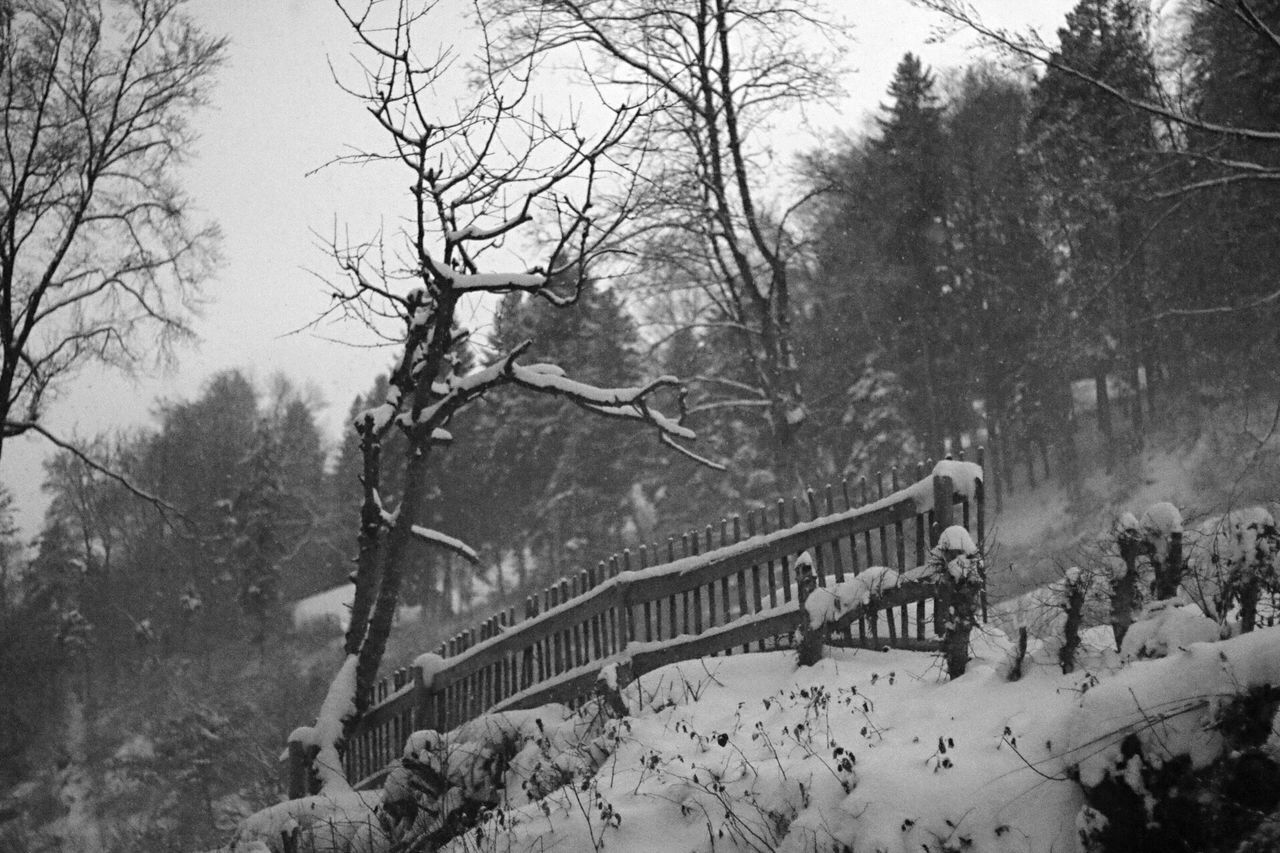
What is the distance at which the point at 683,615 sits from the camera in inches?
274

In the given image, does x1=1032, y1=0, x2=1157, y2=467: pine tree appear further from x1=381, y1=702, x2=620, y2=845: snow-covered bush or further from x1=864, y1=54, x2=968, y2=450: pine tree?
x1=381, y1=702, x2=620, y2=845: snow-covered bush

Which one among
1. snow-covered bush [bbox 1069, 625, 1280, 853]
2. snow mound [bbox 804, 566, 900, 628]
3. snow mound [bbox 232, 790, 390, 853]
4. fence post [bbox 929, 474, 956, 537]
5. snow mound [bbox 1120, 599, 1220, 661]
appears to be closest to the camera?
snow-covered bush [bbox 1069, 625, 1280, 853]

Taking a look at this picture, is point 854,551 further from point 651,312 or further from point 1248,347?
point 1248,347

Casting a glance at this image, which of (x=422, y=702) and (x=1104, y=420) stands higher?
(x=1104, y=420)

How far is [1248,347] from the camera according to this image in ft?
73.9

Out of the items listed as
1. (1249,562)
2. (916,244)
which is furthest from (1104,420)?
(1249,562)

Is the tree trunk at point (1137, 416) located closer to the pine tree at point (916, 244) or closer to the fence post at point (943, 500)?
the pine tree at point (916, 244)

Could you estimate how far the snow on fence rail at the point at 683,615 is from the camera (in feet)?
20.4

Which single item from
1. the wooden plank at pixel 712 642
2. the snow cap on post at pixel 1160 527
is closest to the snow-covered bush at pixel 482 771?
the wooden plank at pixel 712 642

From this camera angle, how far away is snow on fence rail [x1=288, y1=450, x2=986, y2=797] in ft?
20.4

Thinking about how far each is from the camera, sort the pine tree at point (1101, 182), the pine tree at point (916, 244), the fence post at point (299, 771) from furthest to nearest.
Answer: the pine tree at point (916, 244) → the fence post at point (299, 771) → the pine tree at point (1101, 182)

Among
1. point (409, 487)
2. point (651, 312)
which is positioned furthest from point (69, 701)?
point (409, 487)

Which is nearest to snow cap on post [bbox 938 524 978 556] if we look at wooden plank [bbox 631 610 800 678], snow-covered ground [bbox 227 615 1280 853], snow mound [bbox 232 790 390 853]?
snow-covered ground [bbox 227 615 1280 853]

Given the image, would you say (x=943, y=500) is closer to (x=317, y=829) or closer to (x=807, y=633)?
(x=807, y=633)
